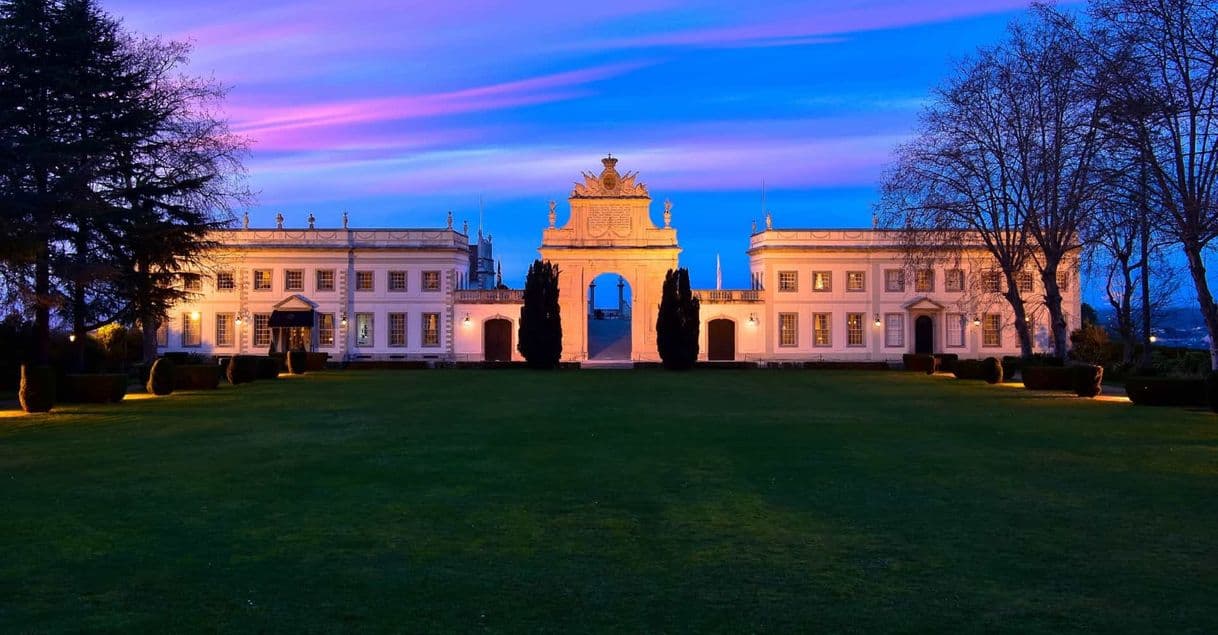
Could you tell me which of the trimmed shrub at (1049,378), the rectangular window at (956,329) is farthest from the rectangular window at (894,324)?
the trimmed shrub at (1049,378)

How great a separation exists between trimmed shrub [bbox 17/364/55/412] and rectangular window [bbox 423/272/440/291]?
3514 centimetres

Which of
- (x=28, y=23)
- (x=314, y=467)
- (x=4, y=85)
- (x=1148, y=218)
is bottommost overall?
(x=314, y=467)

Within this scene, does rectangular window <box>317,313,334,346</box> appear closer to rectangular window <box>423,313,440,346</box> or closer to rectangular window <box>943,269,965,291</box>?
rectangular window <box>423,313,440,346</box>

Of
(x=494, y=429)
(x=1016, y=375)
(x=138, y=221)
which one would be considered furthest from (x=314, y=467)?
(x=1016, y=375)

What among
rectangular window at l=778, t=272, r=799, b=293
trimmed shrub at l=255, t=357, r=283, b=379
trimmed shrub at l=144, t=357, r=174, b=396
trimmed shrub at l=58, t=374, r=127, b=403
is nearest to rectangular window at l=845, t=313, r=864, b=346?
rectangular window at l=778, t=272, r=799, b=293

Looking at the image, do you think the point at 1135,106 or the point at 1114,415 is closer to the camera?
the point at 1135,106

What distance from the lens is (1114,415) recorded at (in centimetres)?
2445

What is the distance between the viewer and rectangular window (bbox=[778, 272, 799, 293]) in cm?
6069

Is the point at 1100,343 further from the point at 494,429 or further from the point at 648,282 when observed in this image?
the point at 494,429

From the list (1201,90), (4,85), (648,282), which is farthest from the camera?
(648,282)

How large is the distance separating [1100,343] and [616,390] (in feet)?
102

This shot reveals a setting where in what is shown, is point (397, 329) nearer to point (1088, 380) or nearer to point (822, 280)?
point (822, 280)

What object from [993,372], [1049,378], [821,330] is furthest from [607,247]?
[1049,378]

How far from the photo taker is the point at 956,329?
60469mm
